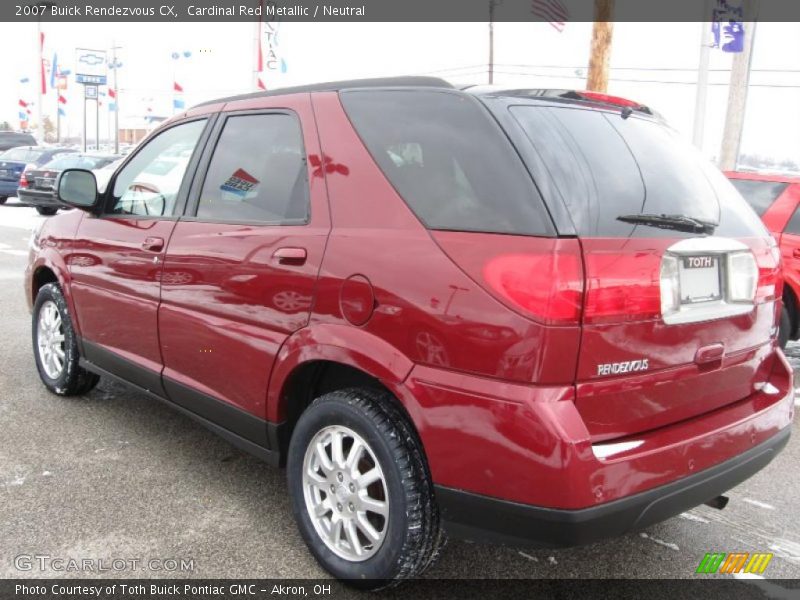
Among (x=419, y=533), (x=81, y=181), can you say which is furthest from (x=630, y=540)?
(x=81, y=181)

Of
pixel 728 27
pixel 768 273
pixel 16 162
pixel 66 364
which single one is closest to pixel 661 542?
pixel 768 273

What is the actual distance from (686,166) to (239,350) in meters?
1.89

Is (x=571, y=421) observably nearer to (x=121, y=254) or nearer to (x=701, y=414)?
(x=701, y=414)

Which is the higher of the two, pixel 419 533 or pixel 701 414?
pixel 701 414

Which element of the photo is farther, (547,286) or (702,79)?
(702,79)

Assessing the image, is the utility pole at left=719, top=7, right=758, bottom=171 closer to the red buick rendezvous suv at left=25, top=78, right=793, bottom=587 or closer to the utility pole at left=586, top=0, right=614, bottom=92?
the utility pole at left=586, top=0, right=614, bottom=92

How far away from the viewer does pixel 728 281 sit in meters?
2.43

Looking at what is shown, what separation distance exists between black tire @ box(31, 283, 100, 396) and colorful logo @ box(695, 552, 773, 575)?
3.63 m

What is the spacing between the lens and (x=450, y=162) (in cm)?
234

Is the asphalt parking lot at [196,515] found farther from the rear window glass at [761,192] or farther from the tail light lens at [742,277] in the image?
the rear window glass at [761,192]

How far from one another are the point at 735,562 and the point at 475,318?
1.72 metres

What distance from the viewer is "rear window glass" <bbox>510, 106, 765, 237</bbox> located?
2.18m

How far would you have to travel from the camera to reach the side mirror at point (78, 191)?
3955mm
